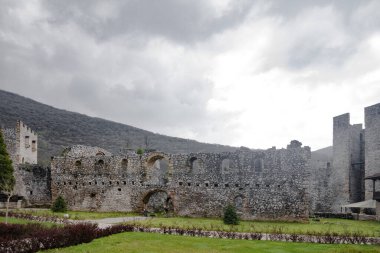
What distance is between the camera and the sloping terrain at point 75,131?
102806 mm

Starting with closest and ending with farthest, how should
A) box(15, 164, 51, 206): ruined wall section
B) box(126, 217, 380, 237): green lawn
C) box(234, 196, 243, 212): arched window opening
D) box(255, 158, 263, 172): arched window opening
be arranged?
box(126, 217, 380, 237): green lawn < box(255, 158, 263, 172): arched window opening < box(234, 196, 243, 212): arched window opening < box(15, 164, 51, 206): ruined wall section

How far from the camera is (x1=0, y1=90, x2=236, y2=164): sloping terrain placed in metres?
103

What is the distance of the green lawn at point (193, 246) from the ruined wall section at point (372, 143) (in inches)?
1118

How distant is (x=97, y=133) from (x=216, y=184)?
91.5 meters

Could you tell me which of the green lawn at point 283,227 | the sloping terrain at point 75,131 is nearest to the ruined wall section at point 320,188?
the green lawn at point 283,227

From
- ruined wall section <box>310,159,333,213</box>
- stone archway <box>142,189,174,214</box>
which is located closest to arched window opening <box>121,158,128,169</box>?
stone archway <box>142,189,174,214</box>

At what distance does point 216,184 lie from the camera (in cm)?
3756

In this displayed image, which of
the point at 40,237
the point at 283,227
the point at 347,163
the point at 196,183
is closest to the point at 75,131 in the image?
the point at 347,163

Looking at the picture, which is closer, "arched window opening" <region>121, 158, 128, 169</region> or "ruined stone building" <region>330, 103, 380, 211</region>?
"arched window opening" <region>121, 158, 128, 169</region>

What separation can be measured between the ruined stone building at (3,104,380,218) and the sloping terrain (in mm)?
45572

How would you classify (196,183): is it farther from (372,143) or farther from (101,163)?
(372,143)

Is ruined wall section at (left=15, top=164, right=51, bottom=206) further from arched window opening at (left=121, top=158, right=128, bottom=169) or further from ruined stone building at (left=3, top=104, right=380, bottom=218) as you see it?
arched window opening at (left=121, top=158, right=128, bottom=169)

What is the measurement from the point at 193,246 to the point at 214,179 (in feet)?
60.6

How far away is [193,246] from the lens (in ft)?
→ 63.4
